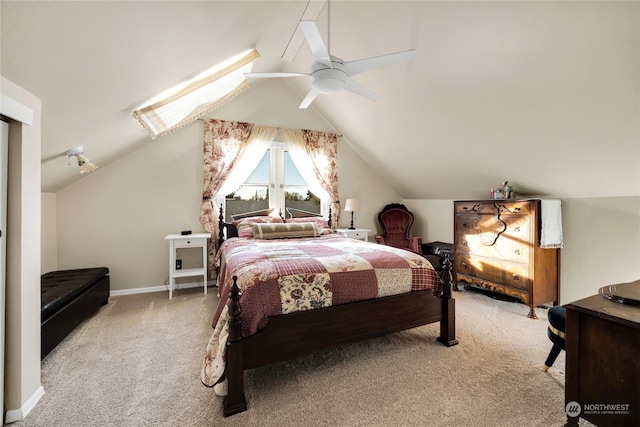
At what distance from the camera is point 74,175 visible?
9.60 feet

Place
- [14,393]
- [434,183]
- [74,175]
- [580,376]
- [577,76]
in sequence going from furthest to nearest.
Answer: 1. [434,183]
2. [74,175]
3. [577,76]
4. [14,393]
5. [580,376]

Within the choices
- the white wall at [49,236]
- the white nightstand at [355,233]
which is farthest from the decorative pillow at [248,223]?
the white wall at [49,236]

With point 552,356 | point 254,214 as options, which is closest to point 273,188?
point 254,214

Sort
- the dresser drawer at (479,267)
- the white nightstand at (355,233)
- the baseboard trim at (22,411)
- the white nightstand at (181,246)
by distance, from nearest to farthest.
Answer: the baseboard trim at (22,411)
the dresser drawer at (479,267)
the white nightstand at (181,246)
the white nightstand at (355,233)

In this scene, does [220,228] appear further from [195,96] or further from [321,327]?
[321,327]

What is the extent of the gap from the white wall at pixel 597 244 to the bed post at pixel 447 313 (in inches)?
70.3

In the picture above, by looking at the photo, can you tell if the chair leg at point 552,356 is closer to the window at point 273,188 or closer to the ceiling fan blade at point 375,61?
the ceiling fan blade at point 375,61

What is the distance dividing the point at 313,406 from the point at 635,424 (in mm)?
1420

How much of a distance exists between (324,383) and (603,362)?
1.41 m

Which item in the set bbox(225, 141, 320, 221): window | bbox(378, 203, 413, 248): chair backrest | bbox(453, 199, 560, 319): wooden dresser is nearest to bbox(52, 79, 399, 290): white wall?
bbox(225, 141, 320, 221): window

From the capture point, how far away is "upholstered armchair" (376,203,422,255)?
14.9 feet

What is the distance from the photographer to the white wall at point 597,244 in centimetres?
241

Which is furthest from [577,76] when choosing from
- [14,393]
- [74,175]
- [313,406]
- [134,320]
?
[74,175]

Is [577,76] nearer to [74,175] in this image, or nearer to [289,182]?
[289,182]
